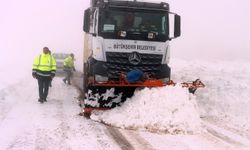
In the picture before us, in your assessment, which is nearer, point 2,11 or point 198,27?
point 198,27

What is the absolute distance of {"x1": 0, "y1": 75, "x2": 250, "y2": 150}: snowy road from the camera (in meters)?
8.20

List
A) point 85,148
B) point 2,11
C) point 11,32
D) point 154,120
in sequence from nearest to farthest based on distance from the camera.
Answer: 1. point 85,148
2. point 154,120
3. point 11,32
4. point 2,11

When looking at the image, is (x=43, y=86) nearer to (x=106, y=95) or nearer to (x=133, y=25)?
(x=106, y=95)

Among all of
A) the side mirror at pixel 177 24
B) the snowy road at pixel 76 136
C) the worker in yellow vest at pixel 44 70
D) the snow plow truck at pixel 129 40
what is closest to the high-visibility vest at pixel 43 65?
the worker in yellow vest at pixel 44 70

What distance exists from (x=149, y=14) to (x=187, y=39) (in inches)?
1985

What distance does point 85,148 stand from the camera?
798 cm

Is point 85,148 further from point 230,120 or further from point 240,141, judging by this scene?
point 230,120

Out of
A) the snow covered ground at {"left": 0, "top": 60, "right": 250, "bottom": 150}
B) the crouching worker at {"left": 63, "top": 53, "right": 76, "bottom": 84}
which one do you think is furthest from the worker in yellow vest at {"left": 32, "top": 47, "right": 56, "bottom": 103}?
the crouching worker at {"left": 63, "top": 53, "right": 76, "bottom": 84}

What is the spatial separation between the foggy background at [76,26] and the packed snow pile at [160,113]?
140 ft

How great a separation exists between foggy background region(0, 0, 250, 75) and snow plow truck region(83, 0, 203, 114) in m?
41.0

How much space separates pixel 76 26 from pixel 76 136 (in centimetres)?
5829

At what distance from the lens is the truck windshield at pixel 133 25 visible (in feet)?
38.5

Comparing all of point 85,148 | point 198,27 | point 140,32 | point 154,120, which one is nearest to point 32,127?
point 85,148

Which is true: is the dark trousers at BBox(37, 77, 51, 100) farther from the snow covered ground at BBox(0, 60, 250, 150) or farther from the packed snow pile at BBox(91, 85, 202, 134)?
the packed snow pile at BBox(91, 85, 202, 134)
